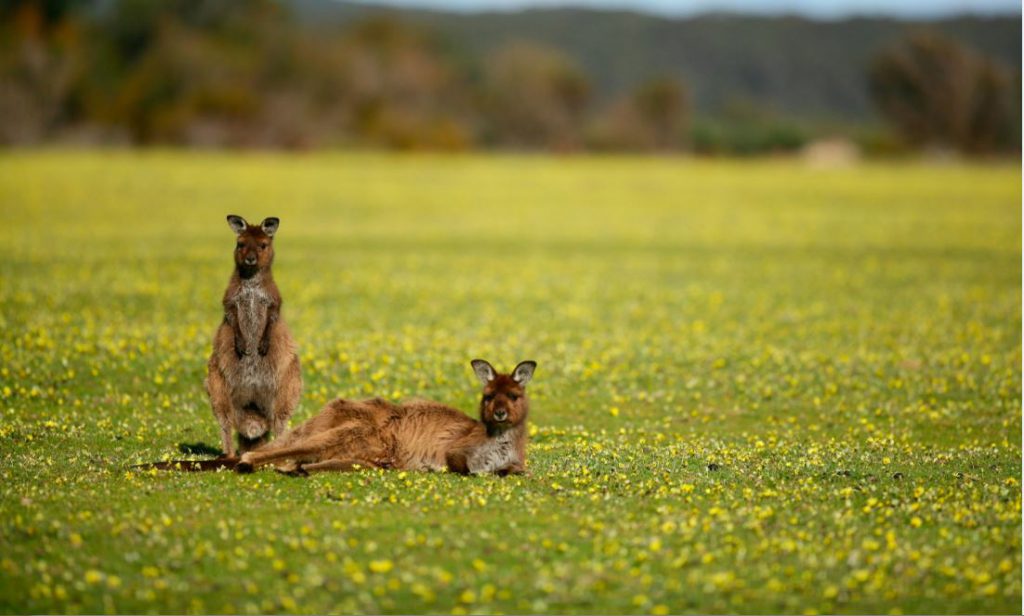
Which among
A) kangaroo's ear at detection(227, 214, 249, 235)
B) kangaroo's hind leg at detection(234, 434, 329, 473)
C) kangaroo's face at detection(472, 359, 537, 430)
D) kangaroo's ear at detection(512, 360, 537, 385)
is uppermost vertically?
kangaroo's ear at detection(227, 214, 249, 235)

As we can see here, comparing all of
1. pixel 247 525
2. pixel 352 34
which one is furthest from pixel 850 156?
pixel 247 525

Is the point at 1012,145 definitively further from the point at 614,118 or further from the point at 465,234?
the point at 465,234

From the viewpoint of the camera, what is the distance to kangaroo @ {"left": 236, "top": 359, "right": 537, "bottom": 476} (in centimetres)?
1280

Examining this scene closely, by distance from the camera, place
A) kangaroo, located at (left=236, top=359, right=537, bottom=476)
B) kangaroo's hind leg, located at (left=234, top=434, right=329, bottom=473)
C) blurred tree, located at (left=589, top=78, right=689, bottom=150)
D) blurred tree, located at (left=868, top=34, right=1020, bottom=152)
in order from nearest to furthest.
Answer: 1. kangaroo, located at (left=236, top=359, right=537, bottom=476)
2. kangaroo's hind leg, located at (left=234, top=434, right=329, bottom=473)
3. blurred tree, located at (left=868, top=34, right=1020, bottom=152)
4. blurred tree, located at (left=589, top=78, right=689, bottom=150)

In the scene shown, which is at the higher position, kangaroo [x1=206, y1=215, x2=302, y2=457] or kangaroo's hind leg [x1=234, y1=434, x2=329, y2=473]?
kangaroo [x1=206, y1=215, x2=302, y2=457]

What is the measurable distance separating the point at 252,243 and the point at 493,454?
3497 millimetres

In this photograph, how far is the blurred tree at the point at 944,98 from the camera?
156300mm

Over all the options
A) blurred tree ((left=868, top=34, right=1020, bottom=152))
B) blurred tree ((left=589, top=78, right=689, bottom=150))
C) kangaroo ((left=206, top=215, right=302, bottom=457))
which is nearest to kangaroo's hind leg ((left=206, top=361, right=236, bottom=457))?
kangaroo ((left=206, top=215, right=302, bottom=457))

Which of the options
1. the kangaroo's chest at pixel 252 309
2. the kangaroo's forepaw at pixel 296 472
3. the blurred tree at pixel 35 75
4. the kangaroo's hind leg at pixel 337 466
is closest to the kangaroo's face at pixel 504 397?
the kangaroo's hind leg at pixel 337 466

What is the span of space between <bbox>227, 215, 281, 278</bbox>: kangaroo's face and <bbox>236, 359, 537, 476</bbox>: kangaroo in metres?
1.81

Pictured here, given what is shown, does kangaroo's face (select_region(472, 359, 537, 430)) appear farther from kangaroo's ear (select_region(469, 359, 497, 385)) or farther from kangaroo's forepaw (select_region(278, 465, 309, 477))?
kangaroo's forepaw (select_region(278, 465, 309, 477))

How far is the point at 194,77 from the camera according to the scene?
129 metres

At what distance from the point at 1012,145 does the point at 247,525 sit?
16187 cm

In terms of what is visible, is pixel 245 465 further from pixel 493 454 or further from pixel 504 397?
pixel 504 397
